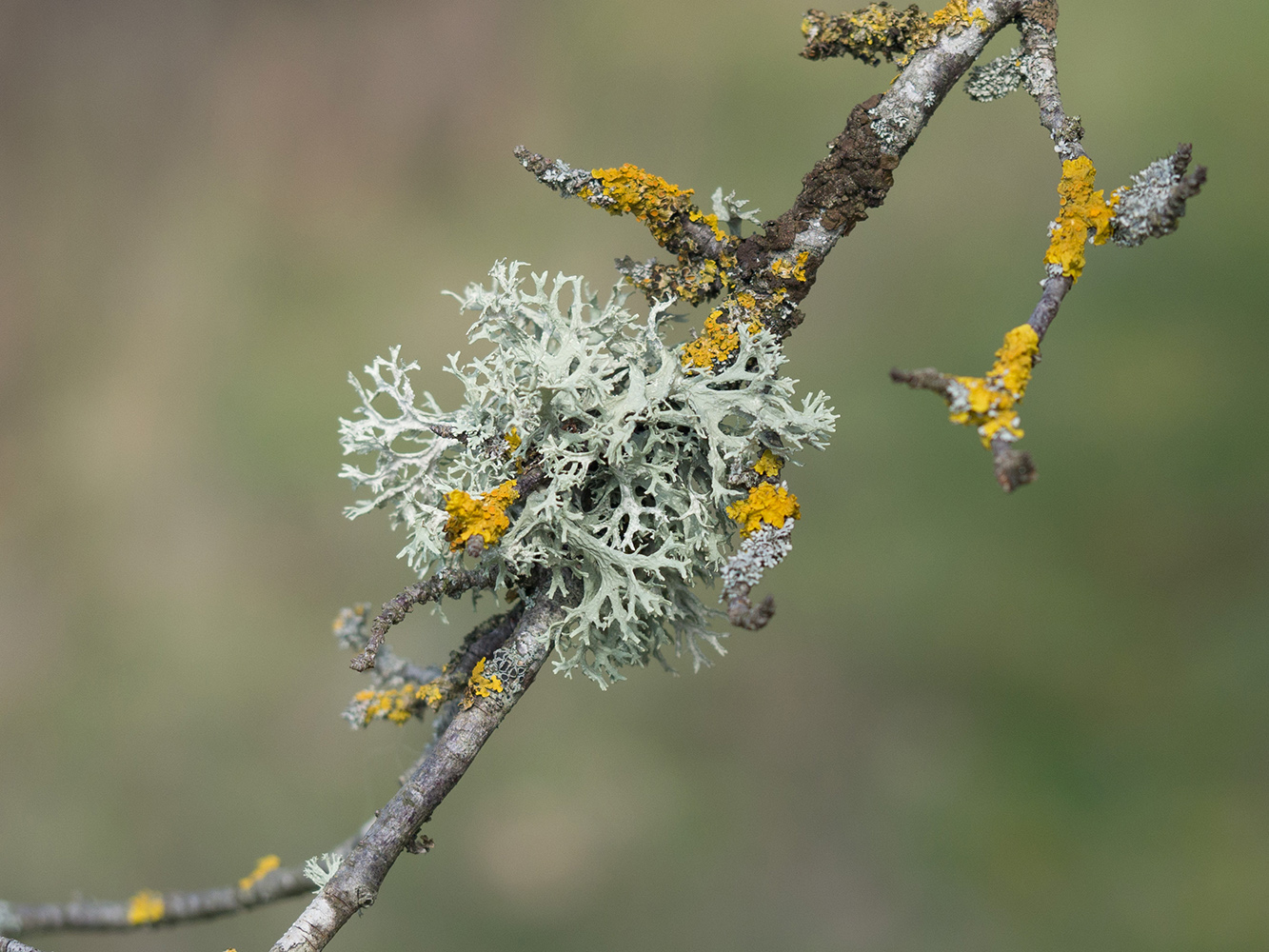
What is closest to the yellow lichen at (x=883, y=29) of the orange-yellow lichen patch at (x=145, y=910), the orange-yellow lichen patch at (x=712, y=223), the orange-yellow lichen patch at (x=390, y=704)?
the orange-yellow lichen patch at (x=712, y=223)

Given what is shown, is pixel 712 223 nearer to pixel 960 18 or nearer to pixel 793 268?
pixel 793 268

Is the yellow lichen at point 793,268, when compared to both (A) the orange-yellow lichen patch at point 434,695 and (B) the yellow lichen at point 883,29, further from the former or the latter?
(A) the orange-yellow lichen patch at point 434,695

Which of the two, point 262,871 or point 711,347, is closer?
point 711,347

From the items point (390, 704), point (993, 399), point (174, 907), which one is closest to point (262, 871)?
point (174, 907)

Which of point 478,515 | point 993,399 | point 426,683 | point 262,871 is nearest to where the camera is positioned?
point 993,399

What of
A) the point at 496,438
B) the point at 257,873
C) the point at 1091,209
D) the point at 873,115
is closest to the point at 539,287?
the point at 496,438

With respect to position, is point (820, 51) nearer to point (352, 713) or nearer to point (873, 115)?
point (873, 115)

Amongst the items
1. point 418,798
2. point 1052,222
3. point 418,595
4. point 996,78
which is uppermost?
point 996,78
